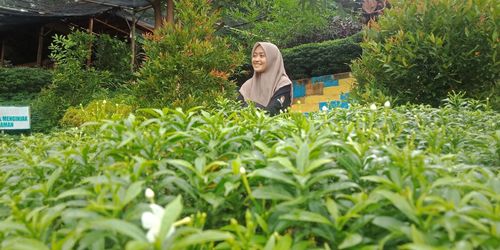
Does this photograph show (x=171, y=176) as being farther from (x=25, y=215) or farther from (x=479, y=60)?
(x=479, y=60)

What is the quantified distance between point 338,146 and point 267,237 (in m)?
0.41

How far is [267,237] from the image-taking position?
1.02 m

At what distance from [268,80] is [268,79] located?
0.04 feet

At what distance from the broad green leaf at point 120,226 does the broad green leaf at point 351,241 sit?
37cm

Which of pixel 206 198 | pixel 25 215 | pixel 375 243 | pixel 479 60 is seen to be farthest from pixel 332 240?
pixel 479 60

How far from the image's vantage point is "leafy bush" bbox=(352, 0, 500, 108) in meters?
4.06

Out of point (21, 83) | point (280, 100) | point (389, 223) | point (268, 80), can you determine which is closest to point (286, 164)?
point (389, 223)

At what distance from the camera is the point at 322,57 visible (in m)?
8.75

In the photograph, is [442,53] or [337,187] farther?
[442,53]

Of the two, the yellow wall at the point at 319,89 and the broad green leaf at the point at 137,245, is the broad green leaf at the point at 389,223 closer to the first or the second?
the broad green leaf at the point at 137,245

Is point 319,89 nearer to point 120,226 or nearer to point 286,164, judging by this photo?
point 286,164

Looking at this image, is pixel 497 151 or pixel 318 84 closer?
pixel 497 151

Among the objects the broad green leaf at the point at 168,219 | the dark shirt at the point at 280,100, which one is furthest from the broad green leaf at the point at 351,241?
the dark shirt at the point at 280,100

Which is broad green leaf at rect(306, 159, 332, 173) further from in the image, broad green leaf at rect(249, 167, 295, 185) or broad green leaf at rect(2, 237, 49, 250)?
broad green leaf at rect(2, 237, 49, 250)
